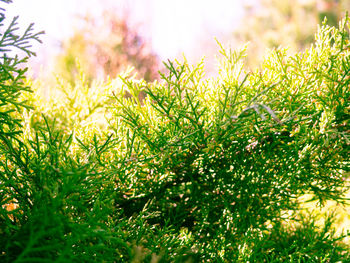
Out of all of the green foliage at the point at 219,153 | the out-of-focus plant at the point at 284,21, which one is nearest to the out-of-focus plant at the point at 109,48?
the out-of-focus plant at the point at 284,21

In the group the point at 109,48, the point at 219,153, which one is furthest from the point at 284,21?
the point at 219,153

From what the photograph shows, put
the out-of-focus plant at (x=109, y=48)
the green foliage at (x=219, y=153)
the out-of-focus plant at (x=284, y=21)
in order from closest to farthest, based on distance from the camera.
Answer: the green foliage at (x=219, y=153) < the out-of-focus plant at (x=109, y=48) < the out-of-focus plant at (x=284, y=21)

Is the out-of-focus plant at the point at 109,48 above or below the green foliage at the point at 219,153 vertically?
above

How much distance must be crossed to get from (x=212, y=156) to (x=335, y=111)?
52cm

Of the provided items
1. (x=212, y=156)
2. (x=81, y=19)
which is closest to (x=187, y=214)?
(x=212, y=156)

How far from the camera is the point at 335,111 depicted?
3.53ft

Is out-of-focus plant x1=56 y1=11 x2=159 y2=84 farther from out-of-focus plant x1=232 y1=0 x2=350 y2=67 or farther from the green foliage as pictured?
the green foliage

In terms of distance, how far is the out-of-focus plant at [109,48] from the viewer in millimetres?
6246

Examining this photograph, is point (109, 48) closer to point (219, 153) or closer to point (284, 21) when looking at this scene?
point (219, 153)

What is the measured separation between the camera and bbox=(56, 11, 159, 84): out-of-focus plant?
20.5 ft

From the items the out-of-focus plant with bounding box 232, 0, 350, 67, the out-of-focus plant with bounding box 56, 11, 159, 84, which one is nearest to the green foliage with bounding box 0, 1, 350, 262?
the out-of-focus plant with bounding box 56, 11, 159, 84

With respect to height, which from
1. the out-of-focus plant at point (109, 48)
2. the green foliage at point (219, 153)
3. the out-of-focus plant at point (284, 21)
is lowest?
the green foliage at point (219, 153)

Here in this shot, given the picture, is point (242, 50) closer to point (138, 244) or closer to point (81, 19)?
point (138, 244)

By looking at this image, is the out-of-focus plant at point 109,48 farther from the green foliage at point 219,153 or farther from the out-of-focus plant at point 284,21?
the green foliage at point 219,153
